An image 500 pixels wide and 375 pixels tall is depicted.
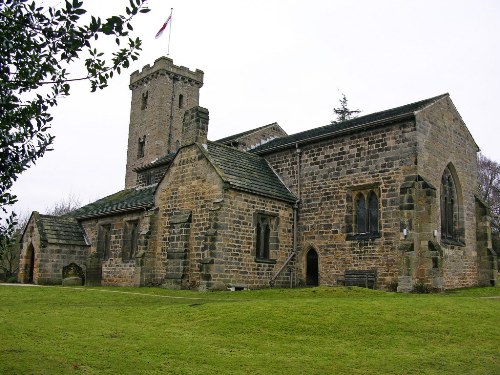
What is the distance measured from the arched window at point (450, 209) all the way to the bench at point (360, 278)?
468cm

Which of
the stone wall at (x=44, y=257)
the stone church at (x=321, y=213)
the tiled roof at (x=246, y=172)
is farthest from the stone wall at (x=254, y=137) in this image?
the stone wall at (x=44, y=257)

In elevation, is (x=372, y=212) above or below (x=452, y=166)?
below

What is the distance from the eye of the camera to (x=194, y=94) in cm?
5506

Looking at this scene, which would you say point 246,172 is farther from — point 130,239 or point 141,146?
point 141,146

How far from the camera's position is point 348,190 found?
25438 mm

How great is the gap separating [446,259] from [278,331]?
15.2 m

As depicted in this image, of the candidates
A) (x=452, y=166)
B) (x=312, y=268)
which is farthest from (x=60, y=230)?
(x=452, y=166)

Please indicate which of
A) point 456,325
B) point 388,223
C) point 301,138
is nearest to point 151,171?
point 301,138

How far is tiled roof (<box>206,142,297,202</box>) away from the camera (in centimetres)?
2467

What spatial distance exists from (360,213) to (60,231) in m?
20.4

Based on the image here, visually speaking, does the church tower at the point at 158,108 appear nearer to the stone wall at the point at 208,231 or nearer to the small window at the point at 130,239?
the small window at the point at 130,239

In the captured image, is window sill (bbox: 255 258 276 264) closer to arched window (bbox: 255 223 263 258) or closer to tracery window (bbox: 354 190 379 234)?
arched window (bbox: 255 223 263 258)

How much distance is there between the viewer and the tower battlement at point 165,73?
Result: 52.7m

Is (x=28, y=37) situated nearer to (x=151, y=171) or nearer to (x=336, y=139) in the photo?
(x=336, y=139)
